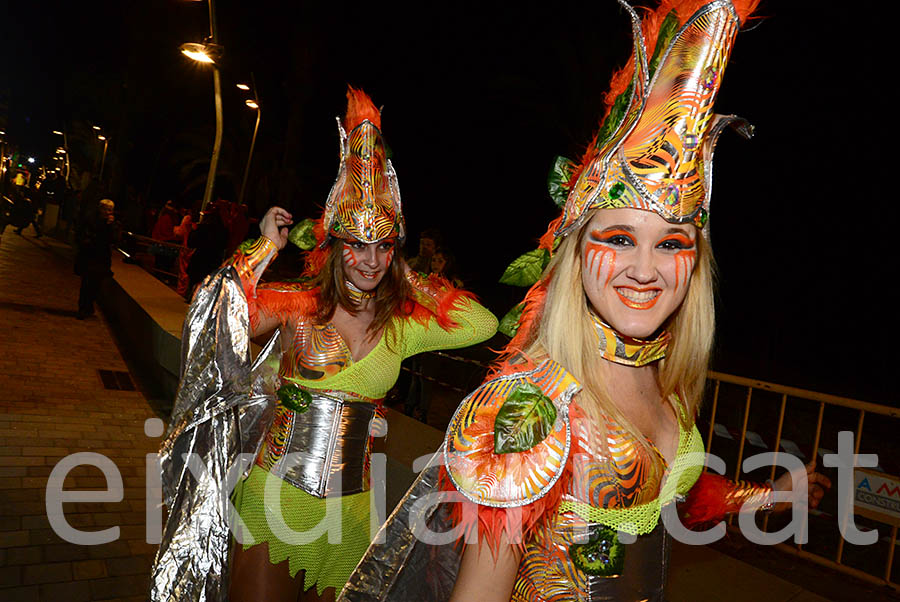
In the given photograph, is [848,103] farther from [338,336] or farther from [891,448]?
[338,336]

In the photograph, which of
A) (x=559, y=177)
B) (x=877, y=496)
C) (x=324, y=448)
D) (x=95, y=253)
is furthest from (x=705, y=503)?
(x=95, y=253)

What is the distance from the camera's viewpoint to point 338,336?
319cm

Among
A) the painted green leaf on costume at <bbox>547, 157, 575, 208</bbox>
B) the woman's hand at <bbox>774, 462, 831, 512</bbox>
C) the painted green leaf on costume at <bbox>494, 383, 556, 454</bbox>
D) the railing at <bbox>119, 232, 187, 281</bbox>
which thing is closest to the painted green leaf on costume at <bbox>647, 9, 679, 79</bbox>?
the painted green leaf on costume at <bbox>547, 157, 575, 208</bbox>

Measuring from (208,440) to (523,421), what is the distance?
1916 millimetres

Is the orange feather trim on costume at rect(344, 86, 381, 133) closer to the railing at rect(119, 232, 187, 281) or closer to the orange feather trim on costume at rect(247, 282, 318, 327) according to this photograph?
the orange feather trim on costume at rect(247, 282, 318, 327)

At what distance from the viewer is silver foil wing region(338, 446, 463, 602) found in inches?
66.7

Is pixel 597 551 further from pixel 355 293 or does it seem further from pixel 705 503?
pixel 355 293

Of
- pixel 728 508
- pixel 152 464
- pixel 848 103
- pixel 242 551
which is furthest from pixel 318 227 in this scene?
pixel 848 103

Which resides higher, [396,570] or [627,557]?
[627,557]

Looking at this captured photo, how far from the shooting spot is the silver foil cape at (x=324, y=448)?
294cm

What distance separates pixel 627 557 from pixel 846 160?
17827 mm

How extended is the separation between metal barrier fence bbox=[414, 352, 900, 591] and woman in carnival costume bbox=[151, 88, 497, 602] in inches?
80.1

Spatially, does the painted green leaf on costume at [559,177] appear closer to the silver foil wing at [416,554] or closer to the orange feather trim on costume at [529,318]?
the orange feather trim on costume at [529,318]

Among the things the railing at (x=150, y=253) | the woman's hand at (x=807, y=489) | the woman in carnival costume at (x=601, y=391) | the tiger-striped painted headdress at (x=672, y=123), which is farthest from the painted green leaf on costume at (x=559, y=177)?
the railing at (x=150, y=253)
